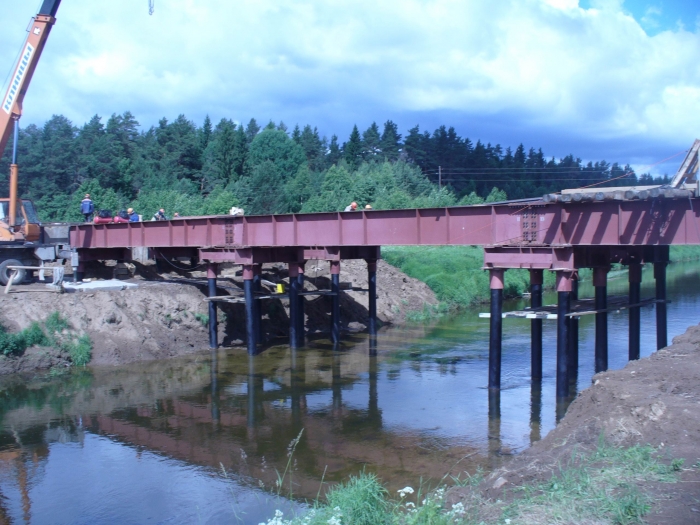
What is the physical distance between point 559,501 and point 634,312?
601 inches

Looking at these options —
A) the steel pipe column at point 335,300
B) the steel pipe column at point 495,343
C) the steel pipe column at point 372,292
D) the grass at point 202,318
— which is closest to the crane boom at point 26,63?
the grass at point 202,318

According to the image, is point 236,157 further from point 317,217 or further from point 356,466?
point 356,466

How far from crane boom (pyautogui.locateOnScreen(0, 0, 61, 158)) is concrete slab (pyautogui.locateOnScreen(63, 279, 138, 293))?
6.11 metres

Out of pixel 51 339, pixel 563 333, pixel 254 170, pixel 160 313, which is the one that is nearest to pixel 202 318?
pixel 160 313

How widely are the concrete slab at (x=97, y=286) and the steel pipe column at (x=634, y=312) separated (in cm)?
1886

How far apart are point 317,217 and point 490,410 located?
9.91 metres

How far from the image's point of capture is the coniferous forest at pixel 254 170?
59312 millimetres

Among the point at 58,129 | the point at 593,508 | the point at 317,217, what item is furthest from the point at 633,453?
the point at 58,129

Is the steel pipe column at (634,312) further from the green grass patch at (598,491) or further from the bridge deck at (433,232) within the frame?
the green grass patch at (598,491)

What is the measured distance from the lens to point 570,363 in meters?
20.0

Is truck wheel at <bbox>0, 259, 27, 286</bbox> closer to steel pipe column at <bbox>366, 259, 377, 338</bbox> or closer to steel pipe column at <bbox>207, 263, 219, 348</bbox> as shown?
steel pipe column at <bbox>207, 263, 219, 348</bbox>

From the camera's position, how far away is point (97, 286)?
1042 inches

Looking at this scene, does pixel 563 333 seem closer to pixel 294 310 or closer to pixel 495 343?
pixel 495 343

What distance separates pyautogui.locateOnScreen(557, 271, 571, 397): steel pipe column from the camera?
55.9 feet
